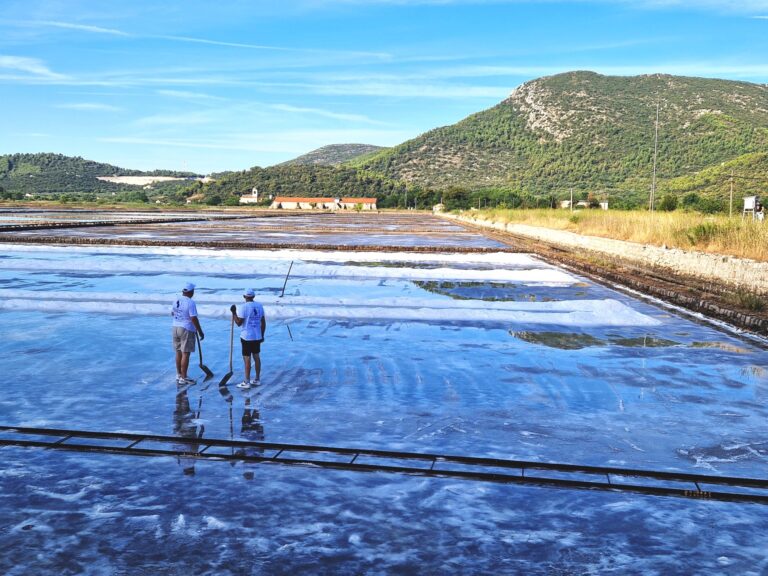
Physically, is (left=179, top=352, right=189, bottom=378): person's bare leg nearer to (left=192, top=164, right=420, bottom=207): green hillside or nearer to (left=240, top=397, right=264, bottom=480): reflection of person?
(left=240, top=397, right=264, bottom=480): reflection of person

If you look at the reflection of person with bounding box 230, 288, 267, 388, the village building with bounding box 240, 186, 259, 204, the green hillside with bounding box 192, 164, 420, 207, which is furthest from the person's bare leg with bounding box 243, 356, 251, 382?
the village building with bounding box 240, 186, 259, 204

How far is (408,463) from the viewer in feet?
21.7

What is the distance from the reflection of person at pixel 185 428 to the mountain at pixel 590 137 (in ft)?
354

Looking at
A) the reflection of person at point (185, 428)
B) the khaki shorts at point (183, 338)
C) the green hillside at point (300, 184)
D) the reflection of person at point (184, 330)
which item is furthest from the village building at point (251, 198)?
the reflection of person at point (185, 428)

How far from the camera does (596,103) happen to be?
6107 inches

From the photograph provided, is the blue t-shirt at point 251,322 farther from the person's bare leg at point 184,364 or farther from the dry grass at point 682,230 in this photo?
the dry grass at point 682,230

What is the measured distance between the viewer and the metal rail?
615 centimetres

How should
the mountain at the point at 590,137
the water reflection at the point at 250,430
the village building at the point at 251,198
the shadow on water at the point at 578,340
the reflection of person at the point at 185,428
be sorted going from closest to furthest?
the reflection of person at the point at 185,428
the water reflection at the point at 250,430
the shadow on water at the point at 578,340
the mountain at the point at 590,137
the village building at the point at 251,198

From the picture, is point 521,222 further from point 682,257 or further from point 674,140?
point 674,140

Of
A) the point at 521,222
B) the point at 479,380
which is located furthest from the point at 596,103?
the point at 479,380

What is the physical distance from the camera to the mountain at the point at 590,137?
404 feet

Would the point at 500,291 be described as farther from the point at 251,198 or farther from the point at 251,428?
the point at 251,198

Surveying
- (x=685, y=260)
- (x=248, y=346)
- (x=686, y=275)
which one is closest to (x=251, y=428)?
(x=248, y=346)

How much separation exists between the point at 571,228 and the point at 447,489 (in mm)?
38823
